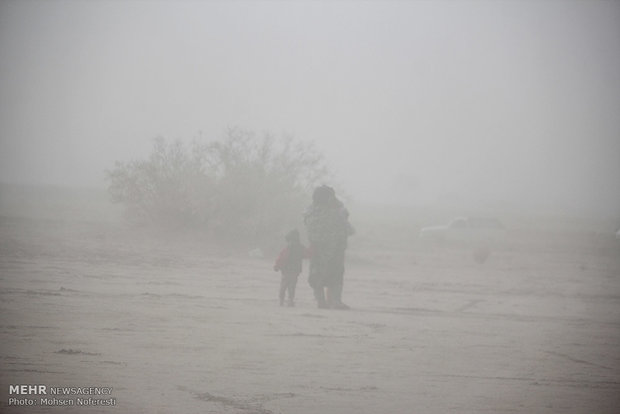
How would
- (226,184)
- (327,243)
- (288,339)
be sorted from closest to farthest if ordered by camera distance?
1. (288,339)
2. (327,243)
3. (226,184)

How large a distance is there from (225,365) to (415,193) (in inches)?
7146

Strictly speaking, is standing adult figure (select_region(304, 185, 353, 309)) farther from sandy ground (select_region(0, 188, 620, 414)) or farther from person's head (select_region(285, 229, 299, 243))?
sandy ground (select_region(0, 188, 620, 414))

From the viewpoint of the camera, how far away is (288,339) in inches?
422

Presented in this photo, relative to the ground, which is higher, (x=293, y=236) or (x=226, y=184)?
(x=226, y=184)

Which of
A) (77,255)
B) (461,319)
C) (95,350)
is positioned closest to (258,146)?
(77,255)

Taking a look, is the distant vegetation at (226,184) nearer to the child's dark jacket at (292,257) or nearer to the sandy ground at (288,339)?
the sandy ground at (288,339)

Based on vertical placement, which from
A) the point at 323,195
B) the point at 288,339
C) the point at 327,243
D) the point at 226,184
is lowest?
the point at 288,339

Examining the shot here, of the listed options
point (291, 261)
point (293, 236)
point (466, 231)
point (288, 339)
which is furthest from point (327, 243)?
point (466, 231)

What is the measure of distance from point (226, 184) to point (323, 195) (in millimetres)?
14068

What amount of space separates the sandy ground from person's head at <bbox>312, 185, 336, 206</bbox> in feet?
6.31

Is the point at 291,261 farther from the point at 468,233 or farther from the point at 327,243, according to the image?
the point at 468,233

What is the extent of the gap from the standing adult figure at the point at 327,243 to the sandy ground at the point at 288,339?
1.59 feet

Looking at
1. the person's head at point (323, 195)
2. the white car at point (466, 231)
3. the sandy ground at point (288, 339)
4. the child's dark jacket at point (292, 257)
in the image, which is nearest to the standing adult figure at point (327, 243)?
A: the person's head at point (323, 195)

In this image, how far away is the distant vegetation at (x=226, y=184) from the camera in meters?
27.5
